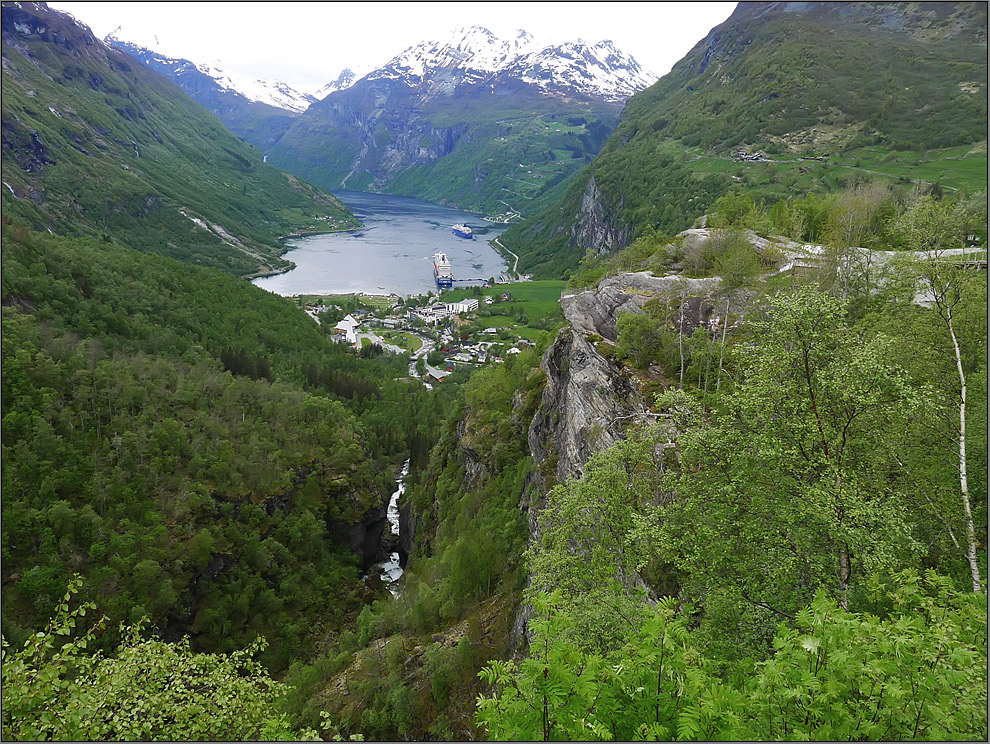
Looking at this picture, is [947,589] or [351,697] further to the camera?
[351,697]

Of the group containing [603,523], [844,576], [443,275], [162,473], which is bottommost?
[162,473]

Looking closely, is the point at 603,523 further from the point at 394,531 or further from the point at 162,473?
the point at 394,531

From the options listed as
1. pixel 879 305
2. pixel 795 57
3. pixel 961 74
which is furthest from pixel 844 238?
pixel 795 57

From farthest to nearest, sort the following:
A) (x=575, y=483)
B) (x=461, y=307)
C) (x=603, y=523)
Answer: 1. (x=461, y=307)
2. (x=575, y=483)
3. (x=603, y=523)

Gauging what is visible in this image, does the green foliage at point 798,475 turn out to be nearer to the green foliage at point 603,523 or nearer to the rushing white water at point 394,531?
the green foliage at point 603,523

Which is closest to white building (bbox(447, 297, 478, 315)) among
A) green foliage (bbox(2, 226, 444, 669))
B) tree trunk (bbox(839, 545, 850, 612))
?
green foliage (bbox(2, 226, 444, 669))

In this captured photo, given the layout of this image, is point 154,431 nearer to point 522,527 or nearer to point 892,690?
point 522,527

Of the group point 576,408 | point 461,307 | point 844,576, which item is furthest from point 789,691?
point 461,307
